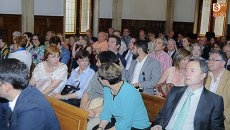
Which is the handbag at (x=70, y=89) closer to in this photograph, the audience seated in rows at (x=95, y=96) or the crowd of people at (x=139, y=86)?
the crowd of people at (x=139, y=86)

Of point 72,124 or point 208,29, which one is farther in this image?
point 208,29

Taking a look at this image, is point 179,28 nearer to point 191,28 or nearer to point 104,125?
point 191,28

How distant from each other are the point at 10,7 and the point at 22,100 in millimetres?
8487

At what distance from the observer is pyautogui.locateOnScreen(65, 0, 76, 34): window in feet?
38.9

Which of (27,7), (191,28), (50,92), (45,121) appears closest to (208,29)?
(191,28)

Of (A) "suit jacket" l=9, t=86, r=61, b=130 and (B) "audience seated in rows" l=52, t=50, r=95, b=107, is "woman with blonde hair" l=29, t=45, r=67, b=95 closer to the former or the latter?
(B) "audience seated in rows" l=52, t=50, r=95, b=107

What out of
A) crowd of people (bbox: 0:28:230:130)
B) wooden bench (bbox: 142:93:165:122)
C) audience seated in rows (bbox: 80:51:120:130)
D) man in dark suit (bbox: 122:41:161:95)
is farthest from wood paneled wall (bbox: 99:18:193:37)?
wooden bench (bbox: 142:93:165:122)

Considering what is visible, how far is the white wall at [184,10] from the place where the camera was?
50.8 feet

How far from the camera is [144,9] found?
1441 cm

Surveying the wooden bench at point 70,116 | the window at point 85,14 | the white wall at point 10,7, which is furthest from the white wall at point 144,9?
the wooden bench at point 70,116

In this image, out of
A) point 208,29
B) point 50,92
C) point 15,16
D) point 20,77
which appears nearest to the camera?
point 20,77

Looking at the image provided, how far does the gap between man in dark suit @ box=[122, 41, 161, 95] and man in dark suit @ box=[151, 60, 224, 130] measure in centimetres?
170

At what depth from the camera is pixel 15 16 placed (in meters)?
10.3

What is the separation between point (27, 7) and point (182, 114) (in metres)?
8.50
